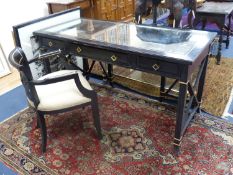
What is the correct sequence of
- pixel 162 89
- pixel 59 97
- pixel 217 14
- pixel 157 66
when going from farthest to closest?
pixel 217 14 < pixel 162 89 < pixel 59 97 < pixel 157 66

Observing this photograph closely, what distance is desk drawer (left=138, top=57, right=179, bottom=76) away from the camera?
155 cm

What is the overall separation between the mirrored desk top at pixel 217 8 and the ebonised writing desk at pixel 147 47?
1.43 meters

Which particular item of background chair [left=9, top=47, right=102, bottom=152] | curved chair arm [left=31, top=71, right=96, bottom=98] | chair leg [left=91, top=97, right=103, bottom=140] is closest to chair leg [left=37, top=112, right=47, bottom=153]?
background chair [left=9, top=47, right=102, bottom=152]

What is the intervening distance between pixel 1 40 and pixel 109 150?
2.39 meters

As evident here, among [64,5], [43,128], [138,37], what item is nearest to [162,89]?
[138,37]

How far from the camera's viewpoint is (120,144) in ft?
6.47

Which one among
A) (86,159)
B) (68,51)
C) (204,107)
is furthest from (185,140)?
(68,51)

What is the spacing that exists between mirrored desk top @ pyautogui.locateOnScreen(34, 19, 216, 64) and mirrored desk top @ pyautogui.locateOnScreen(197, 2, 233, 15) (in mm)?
1423

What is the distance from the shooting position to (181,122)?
172 cm

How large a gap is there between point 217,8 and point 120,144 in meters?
2.49

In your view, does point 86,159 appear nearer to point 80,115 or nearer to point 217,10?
point 80,115

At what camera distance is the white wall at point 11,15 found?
322 centimetres

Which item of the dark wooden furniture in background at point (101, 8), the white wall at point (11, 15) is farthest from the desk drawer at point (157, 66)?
the white wall at point (11, 15)

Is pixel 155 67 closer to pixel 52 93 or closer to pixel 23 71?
pixel 52 93
